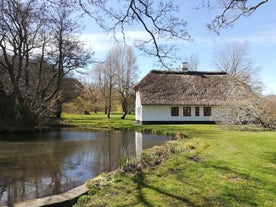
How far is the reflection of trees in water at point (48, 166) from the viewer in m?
7.94

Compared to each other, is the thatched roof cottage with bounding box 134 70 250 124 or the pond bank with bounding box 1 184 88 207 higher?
the thatched roof cottage with bounding box 134 70 250 124

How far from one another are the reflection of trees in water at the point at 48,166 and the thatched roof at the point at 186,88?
52.3ft

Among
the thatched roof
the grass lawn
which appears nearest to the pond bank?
the grass lawn

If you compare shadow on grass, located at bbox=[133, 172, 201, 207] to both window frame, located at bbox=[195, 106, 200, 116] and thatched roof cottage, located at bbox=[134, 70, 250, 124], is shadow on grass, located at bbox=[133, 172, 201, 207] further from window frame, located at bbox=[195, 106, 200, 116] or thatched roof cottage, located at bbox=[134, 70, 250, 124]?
window frame, located at bbox=[195, 106, 200, 116]

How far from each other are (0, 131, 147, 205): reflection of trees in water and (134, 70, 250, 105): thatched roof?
15935mm

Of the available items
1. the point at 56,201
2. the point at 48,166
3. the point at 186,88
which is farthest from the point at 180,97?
the point at 56,201

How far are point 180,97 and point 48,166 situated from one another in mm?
23112

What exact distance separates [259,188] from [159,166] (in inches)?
121

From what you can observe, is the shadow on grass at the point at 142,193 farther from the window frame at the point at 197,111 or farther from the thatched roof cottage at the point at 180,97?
the window frame at the point at 197,111

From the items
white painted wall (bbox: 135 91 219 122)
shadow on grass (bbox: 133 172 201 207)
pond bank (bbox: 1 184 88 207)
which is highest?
white painted wall (bbox: 135 91 219 122)

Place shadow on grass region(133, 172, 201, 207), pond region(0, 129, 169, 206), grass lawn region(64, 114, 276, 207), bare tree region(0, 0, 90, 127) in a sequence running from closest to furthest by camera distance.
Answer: shadow on grass region(133, 172, 201, 207) < grass lawn region(64, 114, 276, 207) < pond region(0, 129, 169, 206) < bare tree region(0, 0, 90, 127)

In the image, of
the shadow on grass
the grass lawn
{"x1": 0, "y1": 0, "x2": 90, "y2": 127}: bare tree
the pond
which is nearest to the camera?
the shadow on grass

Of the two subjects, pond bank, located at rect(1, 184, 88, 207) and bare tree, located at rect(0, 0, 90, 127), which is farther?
bare tree, located at rect(0, 0, 90, 127)

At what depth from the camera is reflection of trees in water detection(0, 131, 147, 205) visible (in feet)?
26.1
